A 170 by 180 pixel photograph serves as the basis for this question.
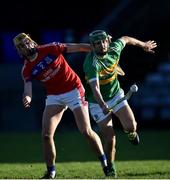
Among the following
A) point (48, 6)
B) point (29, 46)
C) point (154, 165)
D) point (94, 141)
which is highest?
point (29, 46)

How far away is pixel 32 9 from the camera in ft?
100

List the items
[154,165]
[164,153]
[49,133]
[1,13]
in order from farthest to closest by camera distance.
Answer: [1,13] → [164,153] → [154,165] → [49,133]

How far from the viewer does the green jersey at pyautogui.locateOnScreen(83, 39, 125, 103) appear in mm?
13711

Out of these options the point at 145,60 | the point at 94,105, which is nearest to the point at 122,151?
the point at 94,105

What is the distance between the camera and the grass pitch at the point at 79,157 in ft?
47.1

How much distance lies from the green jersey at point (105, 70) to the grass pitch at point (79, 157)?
4.13 feet

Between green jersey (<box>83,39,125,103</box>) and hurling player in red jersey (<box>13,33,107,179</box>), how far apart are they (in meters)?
0.23

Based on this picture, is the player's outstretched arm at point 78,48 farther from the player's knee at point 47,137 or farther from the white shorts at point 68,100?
the player's knee at point 47,137

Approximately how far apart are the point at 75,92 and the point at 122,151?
535 cm

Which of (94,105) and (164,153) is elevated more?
(94,105)

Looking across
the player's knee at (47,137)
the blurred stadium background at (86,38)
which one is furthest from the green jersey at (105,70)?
the blurred stadium background at (86,38)

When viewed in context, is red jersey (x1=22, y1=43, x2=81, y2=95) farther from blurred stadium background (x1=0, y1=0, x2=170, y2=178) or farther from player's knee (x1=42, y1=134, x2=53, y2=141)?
blurred stadium background (x1=0, y1=0, x2=170, y2=178)

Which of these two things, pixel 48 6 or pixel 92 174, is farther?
pixel 48 6

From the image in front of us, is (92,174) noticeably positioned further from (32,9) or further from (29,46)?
(32,9)
